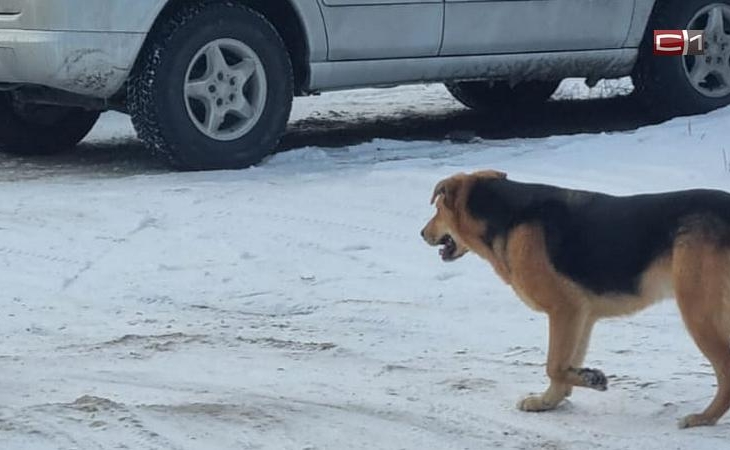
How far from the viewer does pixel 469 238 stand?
210 inches

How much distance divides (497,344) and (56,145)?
15.3 feet

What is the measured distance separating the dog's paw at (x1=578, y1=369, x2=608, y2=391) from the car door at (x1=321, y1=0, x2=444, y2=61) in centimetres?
413

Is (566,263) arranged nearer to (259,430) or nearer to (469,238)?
(469,238)

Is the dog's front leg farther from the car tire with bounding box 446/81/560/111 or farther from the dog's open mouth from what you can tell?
the car tire with bounding box 446/81/560/111

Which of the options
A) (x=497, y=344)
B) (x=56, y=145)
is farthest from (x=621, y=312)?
(x=56, y=145)

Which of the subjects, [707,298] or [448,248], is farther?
[448,248]

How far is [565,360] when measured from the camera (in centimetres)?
512

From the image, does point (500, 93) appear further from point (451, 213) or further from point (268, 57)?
point (451, 213)

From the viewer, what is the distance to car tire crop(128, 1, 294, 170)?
844 cm

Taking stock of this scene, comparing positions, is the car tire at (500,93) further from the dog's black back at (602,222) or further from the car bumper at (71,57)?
the dog's black back at (602,222)

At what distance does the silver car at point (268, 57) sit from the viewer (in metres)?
8.30

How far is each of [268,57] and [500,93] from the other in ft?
10.5
